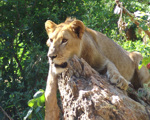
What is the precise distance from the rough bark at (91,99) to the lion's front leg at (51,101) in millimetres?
380

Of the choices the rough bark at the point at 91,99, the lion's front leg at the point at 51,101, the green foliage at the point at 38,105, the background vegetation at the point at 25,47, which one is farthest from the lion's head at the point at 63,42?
the background vegetation at the point at 25,47

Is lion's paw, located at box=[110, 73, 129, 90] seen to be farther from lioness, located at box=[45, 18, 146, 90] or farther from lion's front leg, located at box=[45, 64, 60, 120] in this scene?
lion's front leg, located at box=[45, 64, 60, 120]

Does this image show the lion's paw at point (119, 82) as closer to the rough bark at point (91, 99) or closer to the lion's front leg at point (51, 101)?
the rough bark at point (91, 99)

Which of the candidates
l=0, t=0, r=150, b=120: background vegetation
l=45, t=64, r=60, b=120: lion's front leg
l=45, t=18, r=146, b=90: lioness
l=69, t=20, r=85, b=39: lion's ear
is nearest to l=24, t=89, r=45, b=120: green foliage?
l=45, t=64, r=60, b=120: lion's front leg

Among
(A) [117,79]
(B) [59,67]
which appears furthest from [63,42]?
(A) [117,79]

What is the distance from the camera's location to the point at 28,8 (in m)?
5.52

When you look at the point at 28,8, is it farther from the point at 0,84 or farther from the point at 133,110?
the point at 133,110

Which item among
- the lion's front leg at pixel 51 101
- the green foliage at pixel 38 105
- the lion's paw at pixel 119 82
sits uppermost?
the lion's paw at pixel 119 82

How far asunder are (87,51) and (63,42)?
0.63 meters

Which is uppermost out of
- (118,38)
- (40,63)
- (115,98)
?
(115,98)

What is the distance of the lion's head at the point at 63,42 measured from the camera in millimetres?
3270

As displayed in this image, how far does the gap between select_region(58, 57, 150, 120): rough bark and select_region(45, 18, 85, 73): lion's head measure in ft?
0.49

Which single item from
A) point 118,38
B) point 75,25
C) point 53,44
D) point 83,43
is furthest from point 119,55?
point 118,38

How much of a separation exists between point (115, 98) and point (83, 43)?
1.27 m
